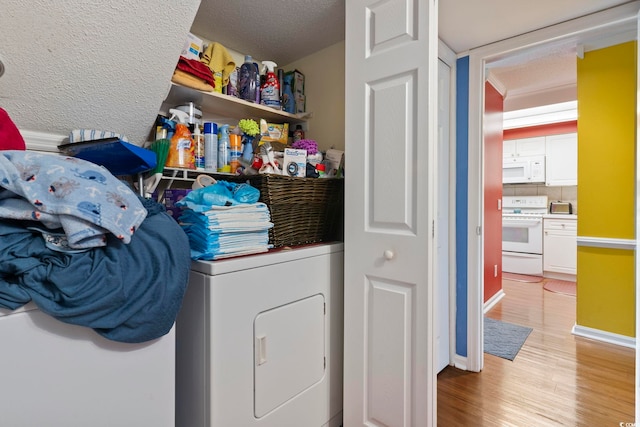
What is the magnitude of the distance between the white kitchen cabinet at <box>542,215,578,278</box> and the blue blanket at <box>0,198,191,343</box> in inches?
202

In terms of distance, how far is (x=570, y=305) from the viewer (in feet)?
11.2

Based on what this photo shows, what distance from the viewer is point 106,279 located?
76 cm

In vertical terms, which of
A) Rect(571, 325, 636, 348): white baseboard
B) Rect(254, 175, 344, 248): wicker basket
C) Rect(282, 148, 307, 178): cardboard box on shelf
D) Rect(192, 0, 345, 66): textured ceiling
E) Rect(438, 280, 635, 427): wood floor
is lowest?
Rect(438, 280, 635, 427): wood floor

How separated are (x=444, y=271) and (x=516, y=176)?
157 inches

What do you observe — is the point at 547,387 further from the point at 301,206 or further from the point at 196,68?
the point at 196,68

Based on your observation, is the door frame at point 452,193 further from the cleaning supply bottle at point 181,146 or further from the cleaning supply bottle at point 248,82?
the cleaning supply bottle at point 181,146

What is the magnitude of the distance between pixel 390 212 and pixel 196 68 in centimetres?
107

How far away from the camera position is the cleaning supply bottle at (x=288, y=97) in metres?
1.87

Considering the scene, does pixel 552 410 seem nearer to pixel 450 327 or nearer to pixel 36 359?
pixel 450 327

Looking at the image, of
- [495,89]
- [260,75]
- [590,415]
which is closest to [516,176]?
[495,89]

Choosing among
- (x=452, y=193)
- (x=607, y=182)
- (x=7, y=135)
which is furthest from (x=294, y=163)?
(x=607, y=182)

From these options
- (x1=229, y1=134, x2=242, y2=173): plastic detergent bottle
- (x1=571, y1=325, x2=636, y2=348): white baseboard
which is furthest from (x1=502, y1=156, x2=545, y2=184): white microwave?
(x1=229, y1=134, x2=242, y2=173): plastic detergent bottle

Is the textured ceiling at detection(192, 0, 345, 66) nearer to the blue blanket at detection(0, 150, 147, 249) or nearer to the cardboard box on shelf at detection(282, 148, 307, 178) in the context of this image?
the cardboard box on shelf at detection(282, 148, 307, 178)

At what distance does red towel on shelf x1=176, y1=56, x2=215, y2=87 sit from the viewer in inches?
54.3
